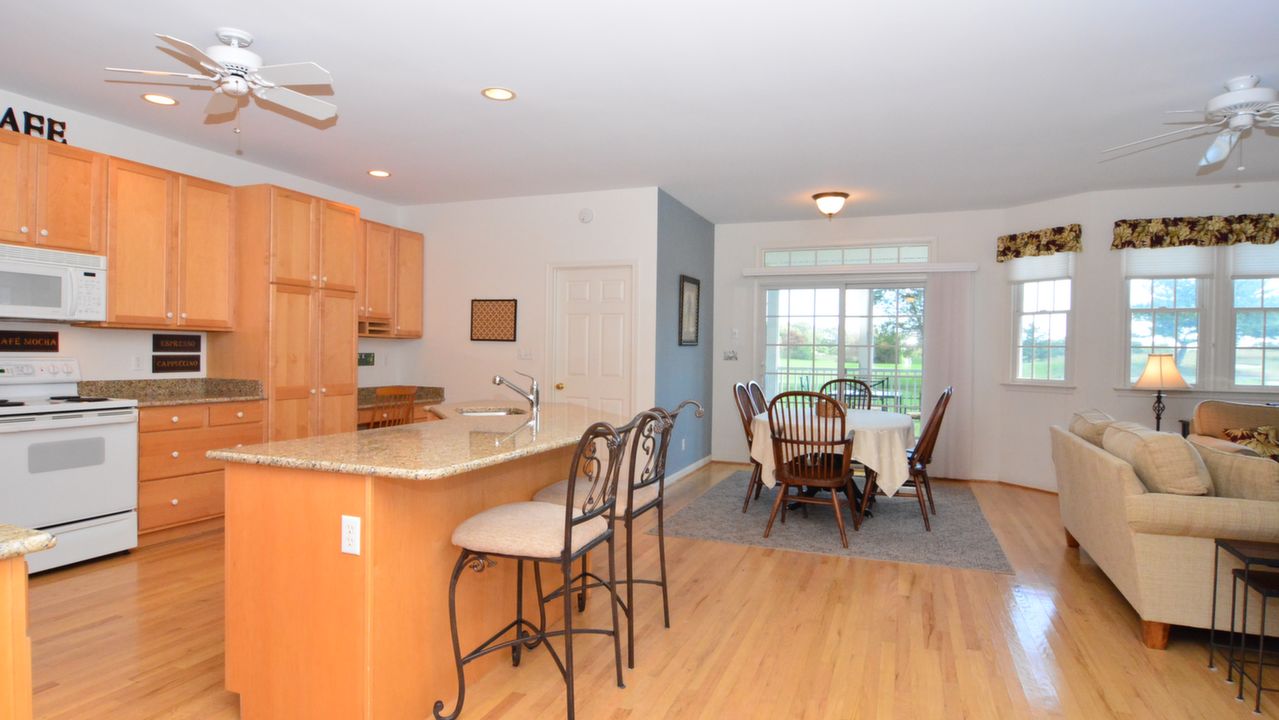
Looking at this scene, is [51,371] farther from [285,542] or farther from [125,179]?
[285,542]

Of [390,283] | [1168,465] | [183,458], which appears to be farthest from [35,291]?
[1168,465]

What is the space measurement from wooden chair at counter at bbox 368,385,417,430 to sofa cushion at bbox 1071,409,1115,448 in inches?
187

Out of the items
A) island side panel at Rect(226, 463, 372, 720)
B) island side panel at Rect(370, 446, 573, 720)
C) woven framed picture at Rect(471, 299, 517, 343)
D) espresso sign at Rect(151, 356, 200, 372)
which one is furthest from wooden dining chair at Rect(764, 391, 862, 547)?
espresso sign at Rect(151, 356, 200, 372)

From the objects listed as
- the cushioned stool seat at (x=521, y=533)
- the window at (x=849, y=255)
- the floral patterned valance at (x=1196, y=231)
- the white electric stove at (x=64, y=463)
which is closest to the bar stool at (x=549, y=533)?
the cushioned stool seat at (x=521, y=533)

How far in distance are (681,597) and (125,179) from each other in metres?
3.96

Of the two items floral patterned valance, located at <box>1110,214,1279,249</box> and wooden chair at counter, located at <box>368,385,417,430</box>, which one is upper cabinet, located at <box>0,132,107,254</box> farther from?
floral patterned valance, located at <box>1110,214,1279,249</box>

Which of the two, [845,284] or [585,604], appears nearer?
[585,604]

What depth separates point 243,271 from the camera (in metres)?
4.74

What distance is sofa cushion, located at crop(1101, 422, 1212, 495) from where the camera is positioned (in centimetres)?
280

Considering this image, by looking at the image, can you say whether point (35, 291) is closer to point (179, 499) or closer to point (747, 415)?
point (179, 499)

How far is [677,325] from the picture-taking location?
620cm

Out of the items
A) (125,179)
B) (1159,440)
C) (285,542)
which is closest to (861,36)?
(1159,440)

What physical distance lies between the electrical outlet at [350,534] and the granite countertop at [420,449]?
0.50ft

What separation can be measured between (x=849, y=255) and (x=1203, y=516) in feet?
14.6
